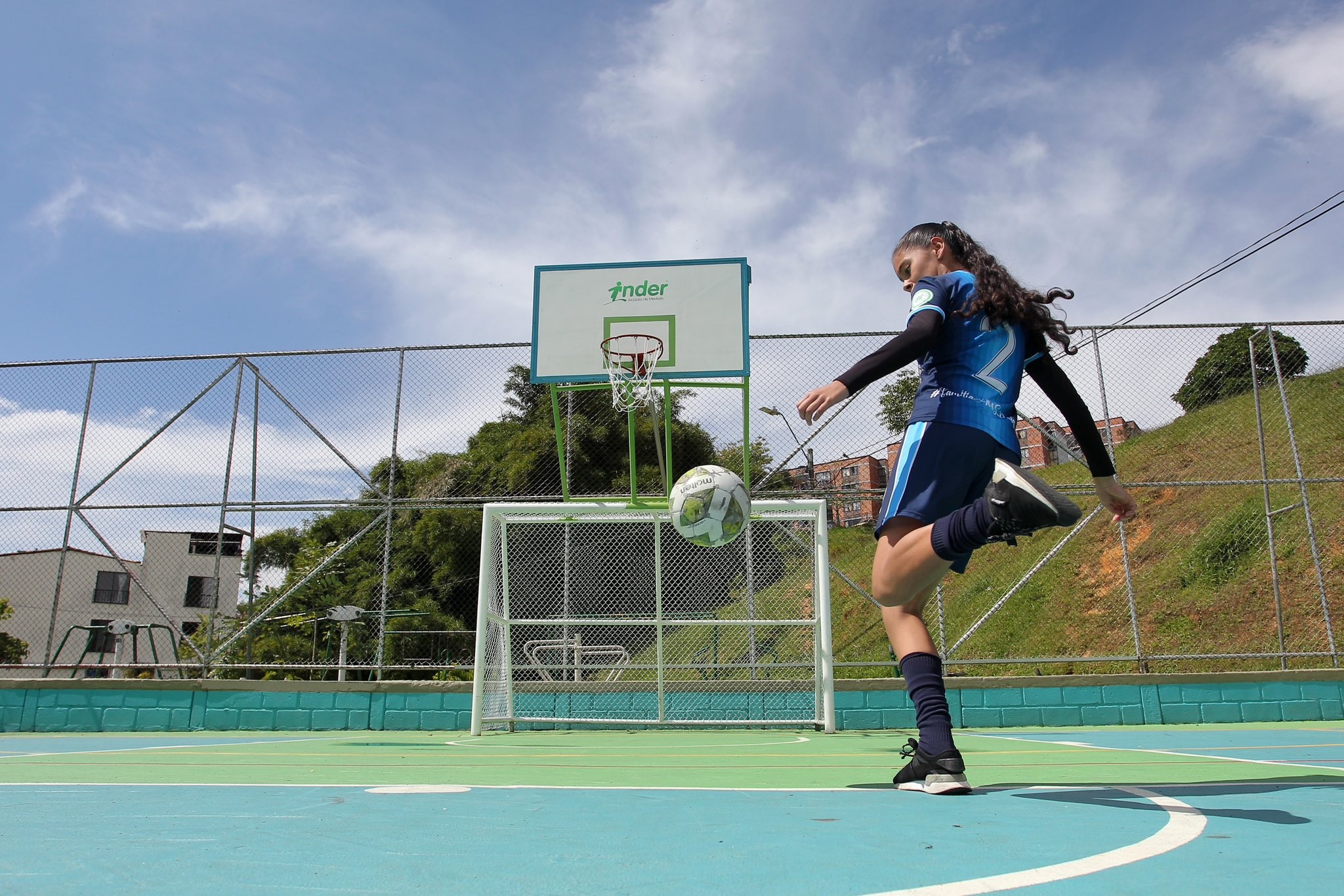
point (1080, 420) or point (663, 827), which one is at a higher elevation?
point (1080, 420)

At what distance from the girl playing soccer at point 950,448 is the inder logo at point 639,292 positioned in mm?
4018

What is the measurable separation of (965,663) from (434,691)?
4.49 meters

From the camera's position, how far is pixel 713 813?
190cm

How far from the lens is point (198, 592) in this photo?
10.5m

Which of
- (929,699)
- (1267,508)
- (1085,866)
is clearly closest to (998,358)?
(929,699)

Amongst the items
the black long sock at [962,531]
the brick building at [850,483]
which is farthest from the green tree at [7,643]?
the black long sock at [962,531]

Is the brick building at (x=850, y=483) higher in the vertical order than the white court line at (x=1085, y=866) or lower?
higher

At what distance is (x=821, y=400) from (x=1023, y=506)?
60cm

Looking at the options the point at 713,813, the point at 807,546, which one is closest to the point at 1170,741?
the point at 807,546

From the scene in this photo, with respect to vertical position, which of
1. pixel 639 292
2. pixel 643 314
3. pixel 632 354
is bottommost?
pixel 632 354

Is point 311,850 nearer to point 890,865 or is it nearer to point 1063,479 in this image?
point 890,865

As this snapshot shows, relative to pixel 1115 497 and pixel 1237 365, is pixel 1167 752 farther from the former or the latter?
pixel 1237 365

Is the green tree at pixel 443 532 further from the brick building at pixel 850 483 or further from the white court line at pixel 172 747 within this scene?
the white court line at pixel 172 747

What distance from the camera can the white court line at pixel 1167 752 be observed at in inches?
120
